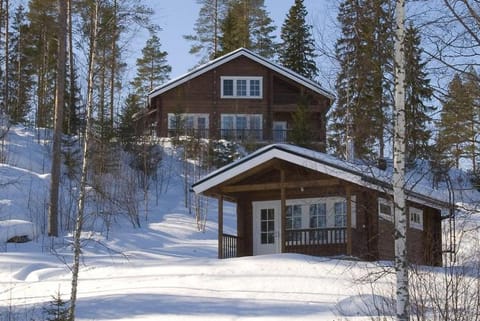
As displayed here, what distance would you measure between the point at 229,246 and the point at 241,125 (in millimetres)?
18560

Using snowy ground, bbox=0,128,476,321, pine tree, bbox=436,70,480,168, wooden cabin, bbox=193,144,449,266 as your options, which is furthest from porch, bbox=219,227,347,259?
pine tree, bbox=436,70,480,168

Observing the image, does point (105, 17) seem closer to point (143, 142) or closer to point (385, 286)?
point (385, 286)

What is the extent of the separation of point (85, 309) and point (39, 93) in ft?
101

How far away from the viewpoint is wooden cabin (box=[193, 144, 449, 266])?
1836 cm

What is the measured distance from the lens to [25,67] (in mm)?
44781

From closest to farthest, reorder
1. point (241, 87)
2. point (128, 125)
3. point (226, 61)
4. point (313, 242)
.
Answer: point (313, 242)
point (128, 125)
point (226, 61)
point (241, 87)

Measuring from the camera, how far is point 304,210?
20516 millimetres

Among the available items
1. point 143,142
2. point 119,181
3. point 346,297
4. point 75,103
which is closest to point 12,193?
point 119,181

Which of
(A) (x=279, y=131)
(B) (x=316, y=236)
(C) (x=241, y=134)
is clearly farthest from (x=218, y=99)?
(B) (x=316, y=236)

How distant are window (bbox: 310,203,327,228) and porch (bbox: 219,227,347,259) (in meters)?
0.38

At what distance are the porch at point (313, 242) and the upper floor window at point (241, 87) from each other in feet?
63.4

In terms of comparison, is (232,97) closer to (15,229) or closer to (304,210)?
(15,229)

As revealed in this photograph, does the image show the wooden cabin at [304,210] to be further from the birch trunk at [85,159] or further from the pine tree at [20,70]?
the pine tree at [20,70]

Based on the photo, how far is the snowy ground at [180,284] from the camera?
13047mm
